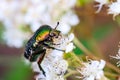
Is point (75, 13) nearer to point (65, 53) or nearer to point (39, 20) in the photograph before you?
point (39, 20)

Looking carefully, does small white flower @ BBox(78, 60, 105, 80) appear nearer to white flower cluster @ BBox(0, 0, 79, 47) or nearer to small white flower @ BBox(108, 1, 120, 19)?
small white flower @ BBox(108, 1, 120, 19)

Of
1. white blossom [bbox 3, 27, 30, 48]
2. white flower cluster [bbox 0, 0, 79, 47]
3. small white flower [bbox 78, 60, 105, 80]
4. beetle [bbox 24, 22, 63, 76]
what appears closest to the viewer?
small white flower [bbox 78, 60, 105, 80]

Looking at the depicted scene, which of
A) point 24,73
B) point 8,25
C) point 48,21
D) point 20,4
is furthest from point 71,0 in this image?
point 24,73

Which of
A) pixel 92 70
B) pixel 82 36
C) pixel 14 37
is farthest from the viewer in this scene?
pixel 14 37

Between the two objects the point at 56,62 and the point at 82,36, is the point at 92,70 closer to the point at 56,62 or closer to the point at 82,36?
the point at 56,62

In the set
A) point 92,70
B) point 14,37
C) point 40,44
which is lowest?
point 92,70

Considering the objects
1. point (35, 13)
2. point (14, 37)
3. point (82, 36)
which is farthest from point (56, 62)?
point (14, 37)

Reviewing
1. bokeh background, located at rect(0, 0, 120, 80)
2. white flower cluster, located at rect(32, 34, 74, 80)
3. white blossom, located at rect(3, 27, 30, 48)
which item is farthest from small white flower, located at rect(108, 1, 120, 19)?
white blossom, located at rect(3, 27, 30, 48)
